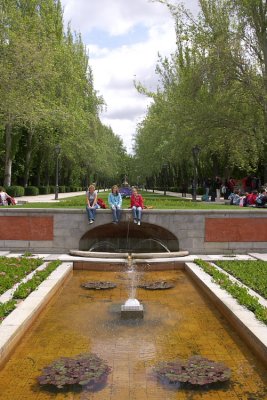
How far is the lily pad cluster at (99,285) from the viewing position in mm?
9891

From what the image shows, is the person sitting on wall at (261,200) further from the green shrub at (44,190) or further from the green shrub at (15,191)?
the green shrub at (44,190)

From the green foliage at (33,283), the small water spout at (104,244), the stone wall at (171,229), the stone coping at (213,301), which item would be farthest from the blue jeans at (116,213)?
the stone coping at (213,301)

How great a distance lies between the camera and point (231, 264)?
11758mm

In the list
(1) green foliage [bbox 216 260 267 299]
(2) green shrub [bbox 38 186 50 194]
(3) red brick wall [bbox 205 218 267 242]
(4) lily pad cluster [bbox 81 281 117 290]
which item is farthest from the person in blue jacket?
(2) green shrub [bbox 38 186 50 194]

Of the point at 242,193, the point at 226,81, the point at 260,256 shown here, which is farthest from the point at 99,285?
the point at 242,193

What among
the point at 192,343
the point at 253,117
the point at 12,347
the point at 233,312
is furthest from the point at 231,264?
the point at 253,117

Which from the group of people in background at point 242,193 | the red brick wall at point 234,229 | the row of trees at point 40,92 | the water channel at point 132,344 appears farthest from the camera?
the row of trees at point 40,92

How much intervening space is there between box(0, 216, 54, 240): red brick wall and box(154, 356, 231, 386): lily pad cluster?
9.58 m

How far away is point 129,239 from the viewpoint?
643 inches

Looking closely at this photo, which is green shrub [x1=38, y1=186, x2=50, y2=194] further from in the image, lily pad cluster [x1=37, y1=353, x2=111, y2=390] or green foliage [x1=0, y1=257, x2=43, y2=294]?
lily pad cluster [x1=37, y1=353, x2=111, y2=390]

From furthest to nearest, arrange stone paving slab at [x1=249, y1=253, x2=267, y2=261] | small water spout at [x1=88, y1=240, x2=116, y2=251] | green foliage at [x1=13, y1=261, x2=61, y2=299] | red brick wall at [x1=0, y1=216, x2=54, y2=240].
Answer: small water spout at [x1=88, y1=240, x2=116, y2=251] → red brick wall at [x1=0, y1=216, x2=54, y2=240] → stone paving slab at [x1=249, y1=253, x2=267, y2=261] → green foliage at [x1=13, y1=261, x2=61, y2=299]

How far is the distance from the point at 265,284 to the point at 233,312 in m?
2.25

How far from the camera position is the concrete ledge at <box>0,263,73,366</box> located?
573 centimetres

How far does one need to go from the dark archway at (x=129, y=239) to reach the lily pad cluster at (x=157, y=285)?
489 centimetres
